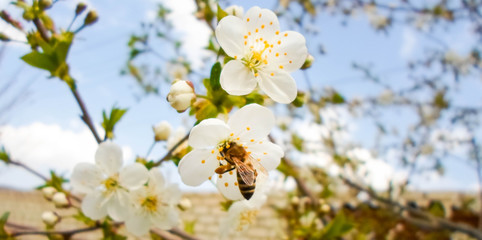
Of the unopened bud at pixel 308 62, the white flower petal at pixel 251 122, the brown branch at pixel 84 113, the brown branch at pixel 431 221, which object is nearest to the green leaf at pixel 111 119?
the brown branch at pixel 84 113

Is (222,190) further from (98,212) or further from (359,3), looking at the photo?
(359,3)

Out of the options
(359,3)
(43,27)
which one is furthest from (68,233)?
(359,3)

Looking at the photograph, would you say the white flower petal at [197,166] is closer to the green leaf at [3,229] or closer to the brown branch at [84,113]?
the brown branch at [84,113]

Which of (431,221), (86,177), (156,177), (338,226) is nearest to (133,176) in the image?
(156,177)

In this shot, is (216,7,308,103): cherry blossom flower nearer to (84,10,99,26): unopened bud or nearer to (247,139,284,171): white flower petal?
(247,139,284,171): white flower petal

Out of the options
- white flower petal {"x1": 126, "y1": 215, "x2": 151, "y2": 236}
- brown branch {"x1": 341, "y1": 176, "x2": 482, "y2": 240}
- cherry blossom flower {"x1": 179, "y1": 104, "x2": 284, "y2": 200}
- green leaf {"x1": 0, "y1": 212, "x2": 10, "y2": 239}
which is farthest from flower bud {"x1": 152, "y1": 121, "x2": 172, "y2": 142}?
brown branch {"x1": 341, "y1": 176, "x2": 482, "y2": 240}

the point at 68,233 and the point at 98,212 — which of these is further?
the point at 68,233
